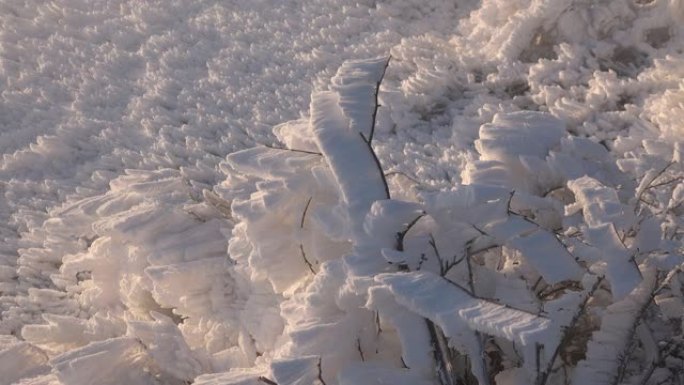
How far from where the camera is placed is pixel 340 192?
2400 millimetres

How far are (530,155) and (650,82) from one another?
1517mm

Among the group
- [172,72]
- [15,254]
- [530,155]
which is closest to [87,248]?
[15,254]

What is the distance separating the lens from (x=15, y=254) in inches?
162

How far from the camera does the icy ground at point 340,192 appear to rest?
2160 mm

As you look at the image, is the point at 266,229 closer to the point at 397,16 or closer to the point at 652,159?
the point at 652,159

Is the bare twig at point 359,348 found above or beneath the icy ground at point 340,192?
beneath

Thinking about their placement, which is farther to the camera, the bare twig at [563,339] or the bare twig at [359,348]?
the bare twig at [359,348]

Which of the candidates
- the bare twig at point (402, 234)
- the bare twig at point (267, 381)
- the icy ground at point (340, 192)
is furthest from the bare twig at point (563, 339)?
the bare twig at point (267, 381)

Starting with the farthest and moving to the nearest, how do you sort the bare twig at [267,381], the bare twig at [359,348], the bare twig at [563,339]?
the bare twig at [359,348], the bare twig at [267,381], the bare twig at [563,339]

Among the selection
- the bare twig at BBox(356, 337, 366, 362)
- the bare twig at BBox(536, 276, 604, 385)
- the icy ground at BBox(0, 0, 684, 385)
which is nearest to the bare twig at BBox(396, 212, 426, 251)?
the icy ground at BBox(0, 0, 684, 385)

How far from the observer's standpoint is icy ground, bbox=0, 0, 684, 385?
2160 mm

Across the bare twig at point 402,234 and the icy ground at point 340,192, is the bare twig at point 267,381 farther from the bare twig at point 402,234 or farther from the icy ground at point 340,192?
the bare twig at point 402,234

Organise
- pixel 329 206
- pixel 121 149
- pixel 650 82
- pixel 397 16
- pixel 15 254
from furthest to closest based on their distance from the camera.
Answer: pixel 397 16
pixel 121 149
pixel 15 254
pixel 650 82
pixel 329 206

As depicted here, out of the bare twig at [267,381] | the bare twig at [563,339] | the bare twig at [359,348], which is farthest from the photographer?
the bare twig at [359,348]
